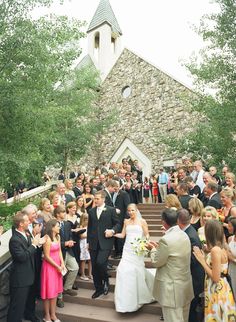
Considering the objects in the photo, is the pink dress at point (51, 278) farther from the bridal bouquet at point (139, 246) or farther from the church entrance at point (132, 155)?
the church entrance at point (132, 155)

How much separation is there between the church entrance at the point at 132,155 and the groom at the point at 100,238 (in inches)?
453

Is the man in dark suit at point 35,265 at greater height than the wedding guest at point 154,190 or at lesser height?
lesser

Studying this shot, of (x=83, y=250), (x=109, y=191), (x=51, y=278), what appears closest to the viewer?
(x=51, y=278)

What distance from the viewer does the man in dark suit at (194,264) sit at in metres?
4.02

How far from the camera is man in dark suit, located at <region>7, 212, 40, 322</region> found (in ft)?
14.3

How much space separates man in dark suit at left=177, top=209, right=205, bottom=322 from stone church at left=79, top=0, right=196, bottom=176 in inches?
445

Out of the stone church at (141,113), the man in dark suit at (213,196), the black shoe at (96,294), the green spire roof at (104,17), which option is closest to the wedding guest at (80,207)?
the black shoe at (96,294)

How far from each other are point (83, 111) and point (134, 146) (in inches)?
158

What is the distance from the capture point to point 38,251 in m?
5.02

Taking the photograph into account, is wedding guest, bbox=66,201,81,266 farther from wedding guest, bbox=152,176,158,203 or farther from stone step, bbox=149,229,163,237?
wedding guest, bbox=152,176,158,203

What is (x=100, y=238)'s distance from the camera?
5363mm

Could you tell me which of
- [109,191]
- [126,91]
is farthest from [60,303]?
[126,91]

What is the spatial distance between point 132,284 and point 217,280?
171 cm

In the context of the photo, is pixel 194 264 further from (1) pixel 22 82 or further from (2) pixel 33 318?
(1) pixel 22 82
